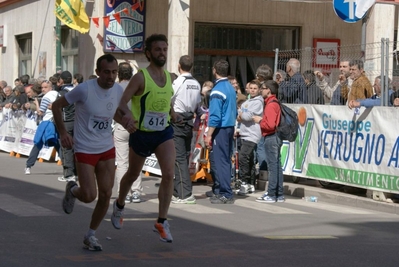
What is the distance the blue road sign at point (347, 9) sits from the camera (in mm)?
14984

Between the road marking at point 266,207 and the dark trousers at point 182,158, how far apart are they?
895 millimetres

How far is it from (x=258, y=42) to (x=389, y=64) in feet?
42.3

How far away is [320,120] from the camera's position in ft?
49.5

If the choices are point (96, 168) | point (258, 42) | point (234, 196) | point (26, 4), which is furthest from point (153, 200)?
point (26, 4)

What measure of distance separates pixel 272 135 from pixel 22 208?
13.0ft

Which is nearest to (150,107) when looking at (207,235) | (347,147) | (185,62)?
(207,235)

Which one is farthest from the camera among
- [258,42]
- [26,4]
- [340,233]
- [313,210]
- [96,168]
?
[26,4]

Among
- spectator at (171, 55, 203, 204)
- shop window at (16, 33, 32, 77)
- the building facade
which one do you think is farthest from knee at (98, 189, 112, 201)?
shop window at (16, 33, 32, 77)

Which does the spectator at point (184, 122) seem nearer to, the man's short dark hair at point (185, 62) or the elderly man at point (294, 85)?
the man's short dark hair at point (185, 62)

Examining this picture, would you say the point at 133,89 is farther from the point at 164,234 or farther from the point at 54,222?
the point at 54,222

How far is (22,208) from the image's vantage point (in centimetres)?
1176

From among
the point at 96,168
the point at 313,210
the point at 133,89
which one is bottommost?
the point at 313,210

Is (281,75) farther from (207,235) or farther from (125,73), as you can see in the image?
(207,235)

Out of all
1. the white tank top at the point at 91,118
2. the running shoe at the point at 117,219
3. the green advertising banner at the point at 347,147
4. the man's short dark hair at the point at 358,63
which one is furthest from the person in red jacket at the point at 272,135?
the white tank top at the point at 91,118
